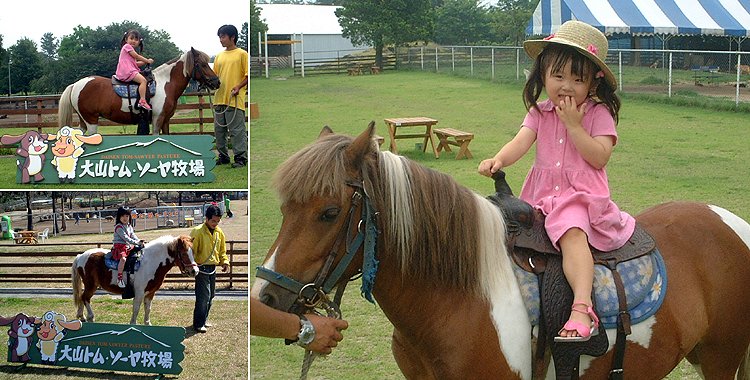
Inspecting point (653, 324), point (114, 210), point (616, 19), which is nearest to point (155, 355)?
point (114, 210)

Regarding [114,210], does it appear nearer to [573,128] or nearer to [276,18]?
[573,128]

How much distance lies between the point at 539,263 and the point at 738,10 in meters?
24.1

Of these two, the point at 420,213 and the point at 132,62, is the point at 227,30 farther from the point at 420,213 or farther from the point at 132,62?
the point at 420,213

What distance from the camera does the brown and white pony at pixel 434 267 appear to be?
2.04 metres

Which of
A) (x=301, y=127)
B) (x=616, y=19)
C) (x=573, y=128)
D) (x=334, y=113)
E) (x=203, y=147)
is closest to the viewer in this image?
(x=573, y=128)

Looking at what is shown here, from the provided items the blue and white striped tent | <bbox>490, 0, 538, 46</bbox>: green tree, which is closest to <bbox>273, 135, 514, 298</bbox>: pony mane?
the blue and white striped tent

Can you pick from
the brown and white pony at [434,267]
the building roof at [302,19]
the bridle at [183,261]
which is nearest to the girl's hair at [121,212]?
the bridle at [183,261]

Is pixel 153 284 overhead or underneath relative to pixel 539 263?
underneath

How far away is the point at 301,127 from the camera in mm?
15039

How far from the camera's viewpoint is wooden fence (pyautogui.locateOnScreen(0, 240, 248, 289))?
362 cm

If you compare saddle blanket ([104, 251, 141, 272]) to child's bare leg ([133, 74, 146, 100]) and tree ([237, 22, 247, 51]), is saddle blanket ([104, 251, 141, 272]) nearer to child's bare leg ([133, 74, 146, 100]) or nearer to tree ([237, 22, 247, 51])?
child's bare leg ([133, 74, 146, 100])

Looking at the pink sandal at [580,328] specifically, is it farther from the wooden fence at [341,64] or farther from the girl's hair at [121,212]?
the wooden fence at [341,64]

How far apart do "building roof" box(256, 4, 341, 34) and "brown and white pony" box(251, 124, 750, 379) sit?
A: 3705 centimetres

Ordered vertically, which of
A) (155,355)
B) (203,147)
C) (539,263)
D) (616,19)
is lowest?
(155,355)
